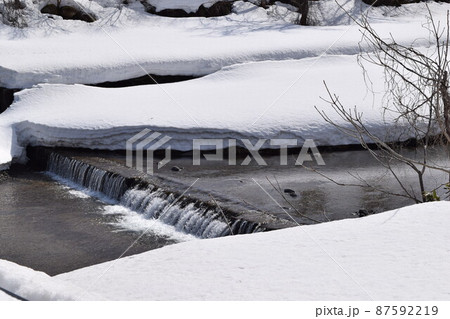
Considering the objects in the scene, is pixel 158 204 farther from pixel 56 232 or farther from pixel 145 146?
pixel 145 146

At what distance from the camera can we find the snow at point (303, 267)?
5078 millimetres

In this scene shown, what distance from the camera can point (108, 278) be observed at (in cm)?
546

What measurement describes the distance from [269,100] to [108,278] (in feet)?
25.1

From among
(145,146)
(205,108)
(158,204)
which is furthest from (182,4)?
(158,204)

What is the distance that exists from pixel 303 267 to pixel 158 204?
14.8 ft

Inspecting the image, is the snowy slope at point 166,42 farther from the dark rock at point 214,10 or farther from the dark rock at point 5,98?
the dark rock at point 214,10

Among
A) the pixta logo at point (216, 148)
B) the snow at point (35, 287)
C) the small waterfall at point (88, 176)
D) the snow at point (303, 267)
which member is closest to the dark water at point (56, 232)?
the small waterfall at point (88, 176)

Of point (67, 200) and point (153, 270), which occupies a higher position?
point (153, 270)

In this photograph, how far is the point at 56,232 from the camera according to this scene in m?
9.34

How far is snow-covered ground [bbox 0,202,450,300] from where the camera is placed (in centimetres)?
509

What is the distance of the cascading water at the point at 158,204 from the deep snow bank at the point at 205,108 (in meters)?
0.82

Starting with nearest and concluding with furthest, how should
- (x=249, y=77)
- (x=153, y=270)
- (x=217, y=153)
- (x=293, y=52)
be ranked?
(x=153, y=270) < (x=217, y=153) < (x=249, y=77) < (x=293, y=52)
